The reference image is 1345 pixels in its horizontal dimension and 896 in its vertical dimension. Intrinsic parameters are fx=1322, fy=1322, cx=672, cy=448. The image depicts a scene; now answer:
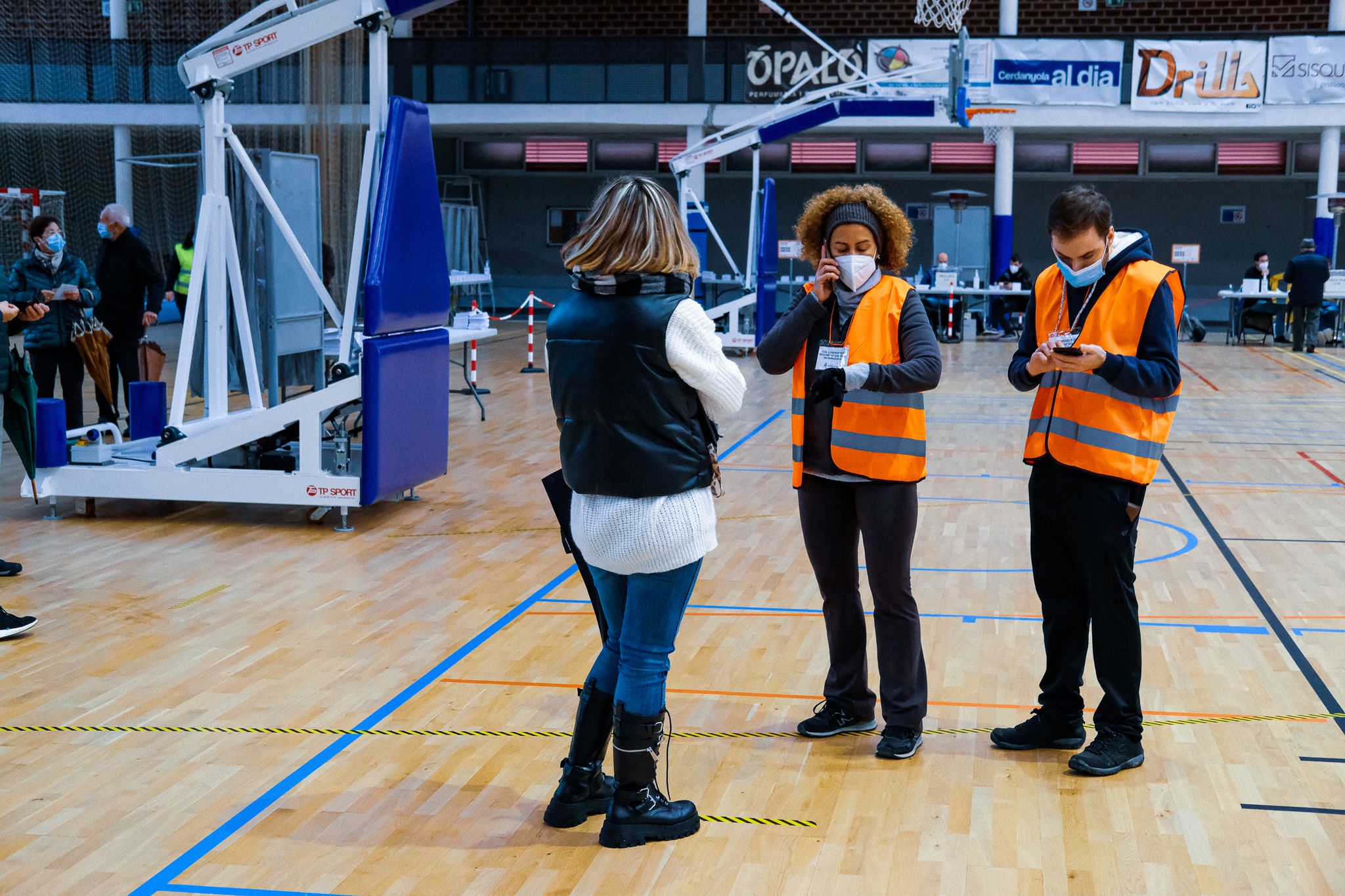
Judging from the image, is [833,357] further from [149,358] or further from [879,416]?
[149,358]

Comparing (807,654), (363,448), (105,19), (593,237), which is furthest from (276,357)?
(105,19)

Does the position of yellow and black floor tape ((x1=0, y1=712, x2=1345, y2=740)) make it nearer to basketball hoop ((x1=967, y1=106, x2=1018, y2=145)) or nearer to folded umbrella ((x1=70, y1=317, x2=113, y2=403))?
folded umbrella ((x1=70, y1=317, x2=113, y2=403))

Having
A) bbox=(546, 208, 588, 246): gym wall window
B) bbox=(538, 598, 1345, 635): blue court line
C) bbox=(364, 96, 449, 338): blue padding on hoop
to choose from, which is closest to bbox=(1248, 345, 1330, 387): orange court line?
bbox=(538, 598, 1345, 635): blue court line

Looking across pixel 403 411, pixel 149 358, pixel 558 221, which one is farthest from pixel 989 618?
pixel 558 221

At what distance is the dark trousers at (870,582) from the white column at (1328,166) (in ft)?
63.2

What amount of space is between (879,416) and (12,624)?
128 inches

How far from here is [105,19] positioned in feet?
77.9

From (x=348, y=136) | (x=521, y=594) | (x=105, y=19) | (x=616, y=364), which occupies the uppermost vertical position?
(x=105, y=19)

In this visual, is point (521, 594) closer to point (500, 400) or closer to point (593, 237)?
point (593, 237)

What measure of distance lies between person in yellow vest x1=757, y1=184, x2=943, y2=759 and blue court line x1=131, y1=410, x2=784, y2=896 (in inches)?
55.0

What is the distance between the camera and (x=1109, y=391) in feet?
11.1

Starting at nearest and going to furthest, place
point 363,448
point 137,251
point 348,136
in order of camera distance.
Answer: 1. point 363,448
2. point 137,251
3. point 348,136

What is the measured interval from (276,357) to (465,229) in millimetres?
16351

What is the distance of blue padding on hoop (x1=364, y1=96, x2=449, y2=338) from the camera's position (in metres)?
6.29
